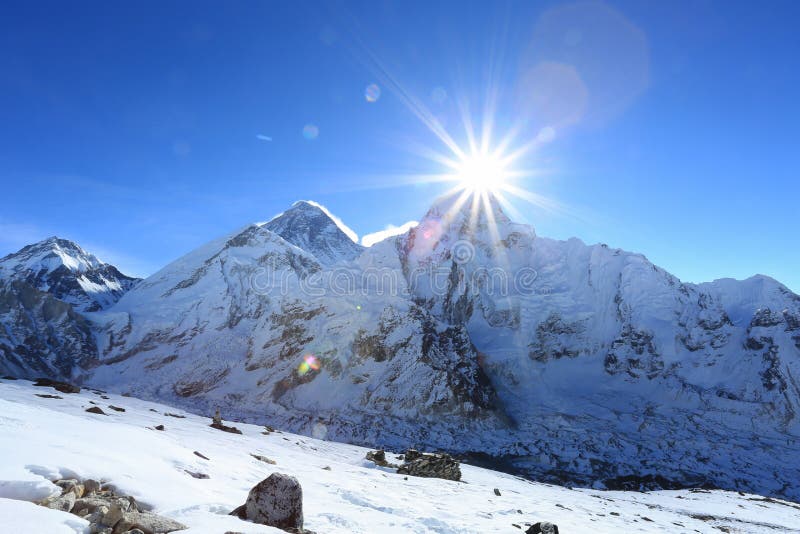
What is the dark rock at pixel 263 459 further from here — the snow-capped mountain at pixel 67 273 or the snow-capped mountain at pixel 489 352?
the snow-capped mountain at pixel 67 273

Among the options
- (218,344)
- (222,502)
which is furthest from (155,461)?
(218,344)

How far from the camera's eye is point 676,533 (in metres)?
19.9

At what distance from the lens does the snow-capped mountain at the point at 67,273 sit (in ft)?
527

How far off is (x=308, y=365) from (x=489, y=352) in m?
53.9

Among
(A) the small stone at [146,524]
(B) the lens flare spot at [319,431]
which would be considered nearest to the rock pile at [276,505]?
(A) the small stone at [146,524]

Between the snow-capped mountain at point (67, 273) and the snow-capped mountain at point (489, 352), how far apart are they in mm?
33074

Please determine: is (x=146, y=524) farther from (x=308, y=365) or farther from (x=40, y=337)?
(x=40, y=337)

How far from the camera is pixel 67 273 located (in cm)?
16762

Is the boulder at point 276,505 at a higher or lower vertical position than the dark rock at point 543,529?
higher

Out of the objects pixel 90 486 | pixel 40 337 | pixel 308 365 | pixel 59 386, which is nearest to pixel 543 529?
pixel 90 486

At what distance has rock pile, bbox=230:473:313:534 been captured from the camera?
7.95m

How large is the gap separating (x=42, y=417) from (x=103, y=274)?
21069cm

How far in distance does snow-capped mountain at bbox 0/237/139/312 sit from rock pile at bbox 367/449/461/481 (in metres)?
165

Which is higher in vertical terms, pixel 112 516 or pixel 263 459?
pixel 112 516
